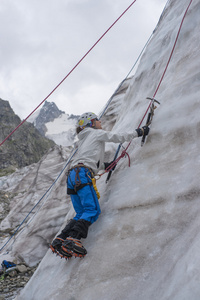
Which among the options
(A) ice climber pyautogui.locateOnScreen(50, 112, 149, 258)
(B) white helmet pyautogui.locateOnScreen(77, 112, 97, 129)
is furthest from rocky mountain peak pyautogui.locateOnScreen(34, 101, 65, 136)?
(A) ice climber pyautogui.locateOnScreen(50, 112, 149, 258)

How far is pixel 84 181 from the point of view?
4.11m

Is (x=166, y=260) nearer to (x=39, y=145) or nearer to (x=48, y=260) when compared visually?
(x=48, y=260)

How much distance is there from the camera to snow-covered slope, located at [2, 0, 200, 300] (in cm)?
266

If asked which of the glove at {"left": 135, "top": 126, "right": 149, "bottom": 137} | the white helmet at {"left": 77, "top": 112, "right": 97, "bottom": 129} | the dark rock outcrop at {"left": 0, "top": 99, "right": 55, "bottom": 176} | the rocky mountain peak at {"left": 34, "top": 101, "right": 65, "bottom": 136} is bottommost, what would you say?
the dark rock outcrop at {"left": 0, "top": 99, "right": 55, "bottom": 176}

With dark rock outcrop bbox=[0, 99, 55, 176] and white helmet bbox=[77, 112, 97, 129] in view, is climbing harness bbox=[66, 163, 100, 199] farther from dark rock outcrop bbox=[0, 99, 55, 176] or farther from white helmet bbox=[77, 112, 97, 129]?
dark rock outcrop bbox=[0, 99, 55, 176]

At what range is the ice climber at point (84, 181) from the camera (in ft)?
12.2

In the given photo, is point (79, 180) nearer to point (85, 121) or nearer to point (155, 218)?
point (85, 121)

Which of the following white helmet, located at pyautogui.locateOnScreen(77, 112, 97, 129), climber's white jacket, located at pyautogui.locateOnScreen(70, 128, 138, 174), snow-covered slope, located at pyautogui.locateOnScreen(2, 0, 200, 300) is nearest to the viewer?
snow-covered slope, located at pyautogui.locateOnScreen(2, 0, 200, 300)

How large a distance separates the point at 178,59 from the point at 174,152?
7.82 feet

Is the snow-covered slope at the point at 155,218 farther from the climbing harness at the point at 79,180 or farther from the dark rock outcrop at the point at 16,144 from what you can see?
the dark rock outcrop at the point at 16,144

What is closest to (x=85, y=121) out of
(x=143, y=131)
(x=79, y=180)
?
(x=143, y=131)

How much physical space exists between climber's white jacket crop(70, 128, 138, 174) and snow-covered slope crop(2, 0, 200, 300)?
1.38ft

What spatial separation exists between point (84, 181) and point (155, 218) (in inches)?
51.9

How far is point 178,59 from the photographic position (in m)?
5.27
